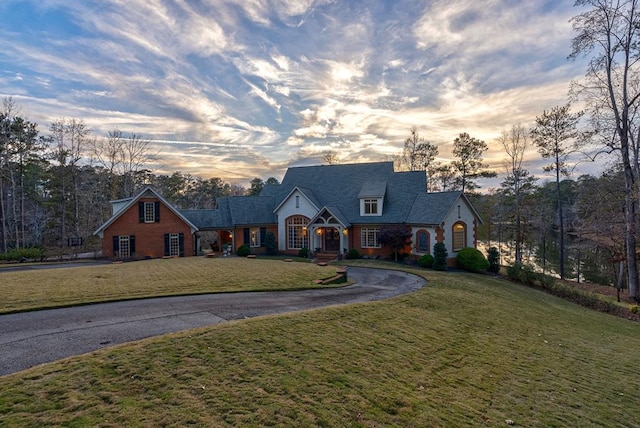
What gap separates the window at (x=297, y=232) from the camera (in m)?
30.4

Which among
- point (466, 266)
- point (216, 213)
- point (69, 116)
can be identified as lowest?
point (466, 266)

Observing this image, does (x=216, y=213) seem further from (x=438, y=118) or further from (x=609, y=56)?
(x=609, y=56)

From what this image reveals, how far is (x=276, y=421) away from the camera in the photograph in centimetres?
452

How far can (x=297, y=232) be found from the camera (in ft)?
101

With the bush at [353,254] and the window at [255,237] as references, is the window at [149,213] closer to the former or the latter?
the window at [255,237]

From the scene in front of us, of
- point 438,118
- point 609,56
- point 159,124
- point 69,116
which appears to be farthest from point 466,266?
point 69,116

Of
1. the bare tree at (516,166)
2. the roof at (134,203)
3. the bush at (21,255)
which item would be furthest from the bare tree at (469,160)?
the bush at (21,255)

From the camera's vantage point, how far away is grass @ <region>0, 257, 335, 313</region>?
435 inches

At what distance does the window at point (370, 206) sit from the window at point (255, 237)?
11.3 meters

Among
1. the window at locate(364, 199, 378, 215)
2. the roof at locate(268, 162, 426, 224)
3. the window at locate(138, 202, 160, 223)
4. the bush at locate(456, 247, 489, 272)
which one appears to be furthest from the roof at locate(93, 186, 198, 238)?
the bush at locate(456, 247, 489, 272)

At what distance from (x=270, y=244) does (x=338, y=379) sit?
25.1 metres

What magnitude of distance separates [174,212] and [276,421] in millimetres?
27501

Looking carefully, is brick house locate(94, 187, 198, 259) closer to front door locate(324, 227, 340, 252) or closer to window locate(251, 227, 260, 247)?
window locate(251, 227, 260, 247)

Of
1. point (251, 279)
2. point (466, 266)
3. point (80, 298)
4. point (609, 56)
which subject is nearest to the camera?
point (80, 298)
